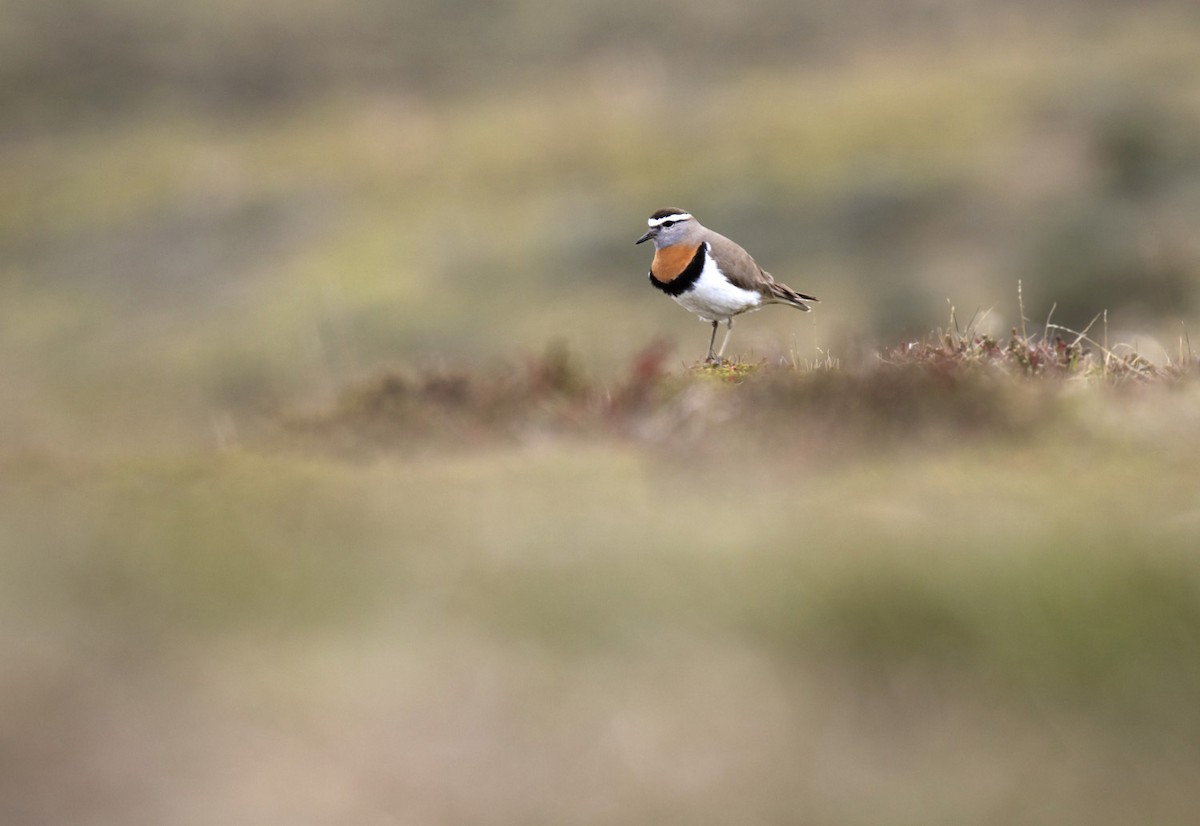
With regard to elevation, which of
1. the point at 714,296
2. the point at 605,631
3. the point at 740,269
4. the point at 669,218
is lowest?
the point at 605,631

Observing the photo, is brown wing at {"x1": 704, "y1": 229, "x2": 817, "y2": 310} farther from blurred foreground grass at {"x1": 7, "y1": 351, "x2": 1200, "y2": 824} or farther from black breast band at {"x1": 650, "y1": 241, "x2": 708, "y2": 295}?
blurred foreground grass at {"x1": 7, "y1": 351, "x2": 1200, "y2": 824}

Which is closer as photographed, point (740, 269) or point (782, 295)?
point (740, 269)

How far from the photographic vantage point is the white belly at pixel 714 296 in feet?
34.6

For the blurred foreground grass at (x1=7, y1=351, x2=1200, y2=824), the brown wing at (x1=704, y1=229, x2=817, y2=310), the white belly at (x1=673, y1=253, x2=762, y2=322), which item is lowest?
the blurred foreground grass at (x1=7, y1=351, x2=1200, y2=824)

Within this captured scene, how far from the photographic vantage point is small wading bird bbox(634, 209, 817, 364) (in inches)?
415

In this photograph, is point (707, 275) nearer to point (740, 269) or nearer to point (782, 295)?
point (740, 269)

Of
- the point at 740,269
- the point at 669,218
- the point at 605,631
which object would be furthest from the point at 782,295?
the point at 605,631

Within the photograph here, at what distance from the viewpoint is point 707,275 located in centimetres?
1052

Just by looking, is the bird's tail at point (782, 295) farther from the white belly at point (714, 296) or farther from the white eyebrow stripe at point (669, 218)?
the white eyebrow stripe at point (669, 218)

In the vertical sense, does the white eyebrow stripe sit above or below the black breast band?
above

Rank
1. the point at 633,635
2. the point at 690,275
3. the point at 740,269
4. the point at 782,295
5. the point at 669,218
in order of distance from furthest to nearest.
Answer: the point at 782,295
the point at 669,218
the point at 740,269
the point at 690,275
the point at 633,635

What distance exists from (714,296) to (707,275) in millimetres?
176

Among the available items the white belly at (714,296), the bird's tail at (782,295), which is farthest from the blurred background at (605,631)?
the bird's tail at (782,295)

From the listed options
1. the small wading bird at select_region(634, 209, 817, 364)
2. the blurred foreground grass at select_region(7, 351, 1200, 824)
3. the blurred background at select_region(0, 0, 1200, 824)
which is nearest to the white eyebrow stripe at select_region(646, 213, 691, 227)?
the small wading bird at select_region(634, 209, 817, 364)
